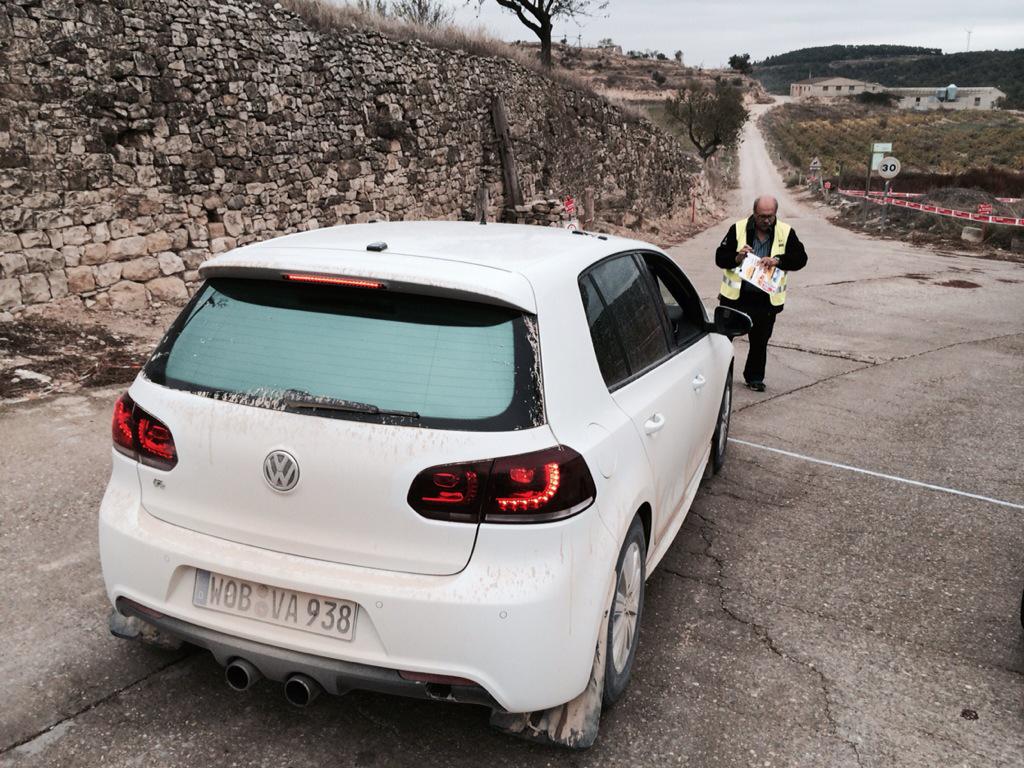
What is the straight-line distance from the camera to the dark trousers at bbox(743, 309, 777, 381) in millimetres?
7305

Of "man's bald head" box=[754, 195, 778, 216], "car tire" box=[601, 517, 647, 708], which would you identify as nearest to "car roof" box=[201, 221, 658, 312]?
"car tire" box=[601, 517, 647, 708]

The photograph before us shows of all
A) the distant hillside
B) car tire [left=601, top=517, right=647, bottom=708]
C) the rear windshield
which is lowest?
car tire [left=601, top=517, right=647, bottom=708]

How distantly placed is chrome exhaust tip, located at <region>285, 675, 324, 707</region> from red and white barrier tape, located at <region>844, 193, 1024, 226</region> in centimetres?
2359

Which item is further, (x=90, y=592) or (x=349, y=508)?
(x=90, y=592)

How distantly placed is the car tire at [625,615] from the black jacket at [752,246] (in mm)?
4550

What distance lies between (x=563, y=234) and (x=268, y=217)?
8.29 metres

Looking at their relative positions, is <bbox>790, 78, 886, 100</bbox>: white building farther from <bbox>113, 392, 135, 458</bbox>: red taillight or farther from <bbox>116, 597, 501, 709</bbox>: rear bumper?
<bbox>116, 597, 501, 709</bbox>: rear bumper

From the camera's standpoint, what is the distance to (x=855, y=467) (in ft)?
18.4

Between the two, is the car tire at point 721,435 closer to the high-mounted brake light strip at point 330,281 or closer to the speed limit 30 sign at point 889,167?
the high-mounted brake light strip at point 330,281

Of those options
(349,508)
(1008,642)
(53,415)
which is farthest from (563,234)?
(53,415)

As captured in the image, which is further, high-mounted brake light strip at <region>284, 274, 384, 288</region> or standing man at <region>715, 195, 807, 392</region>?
standing man at <region>715, 195, 807, 392</region>

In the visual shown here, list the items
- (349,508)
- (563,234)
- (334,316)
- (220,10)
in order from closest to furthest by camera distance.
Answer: (349,508)
(334,316)
(563,234)
(220,10)

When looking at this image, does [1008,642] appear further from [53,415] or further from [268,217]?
[268,217]

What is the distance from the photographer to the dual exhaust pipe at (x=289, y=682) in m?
2.35
